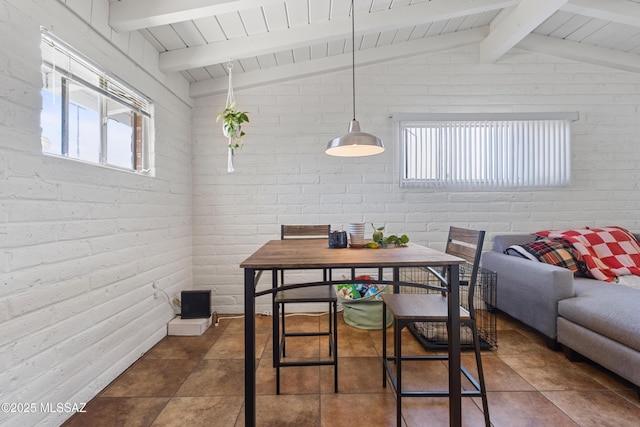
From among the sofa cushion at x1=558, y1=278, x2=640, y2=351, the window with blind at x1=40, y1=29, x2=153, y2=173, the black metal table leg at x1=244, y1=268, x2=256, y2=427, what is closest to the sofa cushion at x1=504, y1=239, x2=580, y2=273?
the sofa cushion at x1=558, y1=278, x2=640, y2=351

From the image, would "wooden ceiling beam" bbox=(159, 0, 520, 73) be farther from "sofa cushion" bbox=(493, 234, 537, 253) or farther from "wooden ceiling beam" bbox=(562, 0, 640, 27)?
"sofa cushion" bbox=(493, 234, 537, 253)

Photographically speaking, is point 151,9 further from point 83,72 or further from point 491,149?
point 491,149

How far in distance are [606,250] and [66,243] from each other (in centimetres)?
370

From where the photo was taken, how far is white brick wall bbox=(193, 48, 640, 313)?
2.80 metres

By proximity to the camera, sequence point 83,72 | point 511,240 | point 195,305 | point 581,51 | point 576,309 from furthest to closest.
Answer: point 581,51
point 511,240
point 195,305
point 576,309
point 83,72

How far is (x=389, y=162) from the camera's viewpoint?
9.31 feet

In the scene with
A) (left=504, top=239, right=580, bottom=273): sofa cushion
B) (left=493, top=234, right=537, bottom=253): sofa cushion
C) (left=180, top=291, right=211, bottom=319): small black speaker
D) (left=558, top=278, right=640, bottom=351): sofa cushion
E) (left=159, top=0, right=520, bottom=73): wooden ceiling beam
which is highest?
(left=159, top=0, right=520, bottom=73): wooden ceiling beam

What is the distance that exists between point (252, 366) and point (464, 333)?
65.0 inches

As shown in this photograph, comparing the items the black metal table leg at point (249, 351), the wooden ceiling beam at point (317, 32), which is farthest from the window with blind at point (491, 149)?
the black metal table leg at point (249, 351)

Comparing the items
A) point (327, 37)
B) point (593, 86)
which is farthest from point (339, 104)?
point (593, 86)

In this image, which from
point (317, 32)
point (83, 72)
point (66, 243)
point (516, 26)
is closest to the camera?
point (66, 243)

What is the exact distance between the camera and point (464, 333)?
215cm

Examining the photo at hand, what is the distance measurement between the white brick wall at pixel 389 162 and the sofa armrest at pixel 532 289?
2.02ft

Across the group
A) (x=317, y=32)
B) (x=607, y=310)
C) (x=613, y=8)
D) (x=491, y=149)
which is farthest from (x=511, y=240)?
(x=317, y=32)
